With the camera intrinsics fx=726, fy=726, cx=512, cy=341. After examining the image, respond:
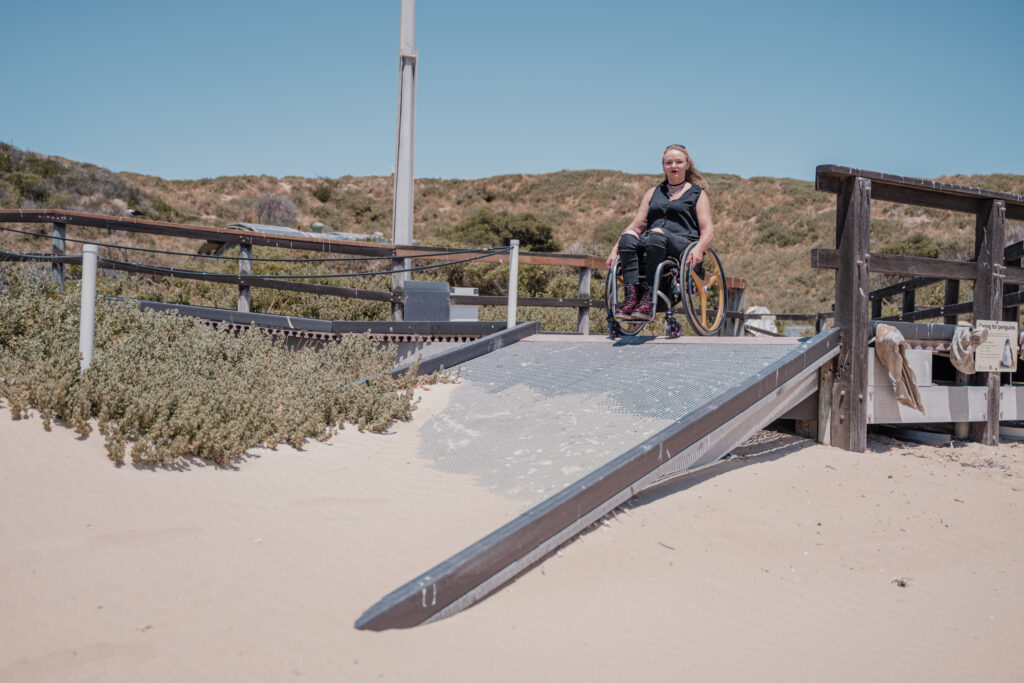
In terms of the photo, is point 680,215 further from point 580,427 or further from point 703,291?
point 580,427

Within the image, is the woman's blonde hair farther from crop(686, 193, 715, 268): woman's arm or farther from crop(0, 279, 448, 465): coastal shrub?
crop(0, 279, 448, 465): coastal shrub

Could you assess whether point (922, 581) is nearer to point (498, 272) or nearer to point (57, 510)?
point (57, 510)

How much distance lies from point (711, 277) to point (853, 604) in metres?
3.61

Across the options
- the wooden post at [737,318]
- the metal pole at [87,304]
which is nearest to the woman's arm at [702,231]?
the metal pole at [87,304]

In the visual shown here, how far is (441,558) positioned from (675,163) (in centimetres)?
422

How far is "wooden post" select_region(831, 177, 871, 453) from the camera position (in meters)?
4.75

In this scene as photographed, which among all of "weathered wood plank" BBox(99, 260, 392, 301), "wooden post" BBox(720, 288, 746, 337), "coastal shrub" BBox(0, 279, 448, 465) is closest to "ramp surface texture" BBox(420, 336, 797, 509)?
"coastal shrub" BBox(0, 279, 448, 465)

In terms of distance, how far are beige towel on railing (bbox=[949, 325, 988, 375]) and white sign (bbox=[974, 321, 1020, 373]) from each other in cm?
5

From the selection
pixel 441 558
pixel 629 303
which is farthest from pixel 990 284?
pixel 441 558

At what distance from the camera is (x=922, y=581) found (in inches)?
117

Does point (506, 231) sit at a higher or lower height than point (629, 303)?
higher

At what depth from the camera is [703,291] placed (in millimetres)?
5875

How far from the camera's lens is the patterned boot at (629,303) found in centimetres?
579

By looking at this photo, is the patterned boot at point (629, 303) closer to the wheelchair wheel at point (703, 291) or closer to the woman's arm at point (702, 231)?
the wheelchair wheel at point (703, 291)
